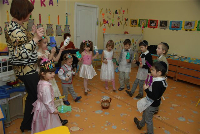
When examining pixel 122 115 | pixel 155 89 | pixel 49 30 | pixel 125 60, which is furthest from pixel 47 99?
pixel 49 30

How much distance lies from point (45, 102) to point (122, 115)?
1.63 m

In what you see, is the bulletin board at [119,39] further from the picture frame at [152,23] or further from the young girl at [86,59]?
the young girl at [86,59]

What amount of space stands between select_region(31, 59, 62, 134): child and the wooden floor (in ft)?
1.78

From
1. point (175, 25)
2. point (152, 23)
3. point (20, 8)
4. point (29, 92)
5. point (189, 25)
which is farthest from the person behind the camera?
point (152, 23)

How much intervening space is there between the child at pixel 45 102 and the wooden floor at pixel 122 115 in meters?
0.54

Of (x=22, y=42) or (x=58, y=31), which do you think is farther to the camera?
(x=58, y=31)

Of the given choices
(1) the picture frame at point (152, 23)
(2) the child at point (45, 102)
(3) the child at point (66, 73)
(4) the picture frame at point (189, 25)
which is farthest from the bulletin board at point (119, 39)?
(2) the child at point (45, 102)

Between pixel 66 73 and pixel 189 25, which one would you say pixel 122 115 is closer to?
pixel 66 73

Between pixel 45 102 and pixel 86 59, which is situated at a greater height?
pixel 86 59

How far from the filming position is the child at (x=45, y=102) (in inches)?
79.6

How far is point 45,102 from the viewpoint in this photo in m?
2.01

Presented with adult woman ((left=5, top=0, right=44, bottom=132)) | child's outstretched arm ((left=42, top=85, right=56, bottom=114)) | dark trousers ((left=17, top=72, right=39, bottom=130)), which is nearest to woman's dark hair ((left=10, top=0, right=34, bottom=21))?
adult woman ((left=5, top=0, right=44, bottom=132))

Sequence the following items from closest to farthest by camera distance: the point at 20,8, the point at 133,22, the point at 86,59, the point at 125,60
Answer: the point at 20,8 → the point at 86,59 → the point at 125,60 → the point at 133,22

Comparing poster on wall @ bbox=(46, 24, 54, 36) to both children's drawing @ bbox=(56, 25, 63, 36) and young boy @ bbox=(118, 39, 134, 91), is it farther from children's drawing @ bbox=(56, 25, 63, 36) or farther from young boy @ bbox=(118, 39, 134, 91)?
young boy @ bbox=(118, 39, 134, 91)
